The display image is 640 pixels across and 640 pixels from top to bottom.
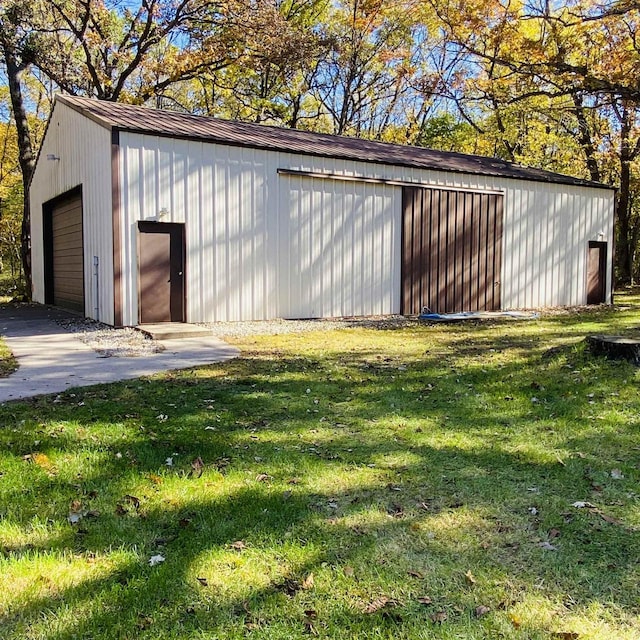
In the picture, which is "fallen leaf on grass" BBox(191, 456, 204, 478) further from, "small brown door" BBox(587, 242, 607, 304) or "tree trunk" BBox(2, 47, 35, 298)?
"small brown door" BBox(587, 242, 607, 304)

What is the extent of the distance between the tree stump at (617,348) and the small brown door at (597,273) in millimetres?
11381

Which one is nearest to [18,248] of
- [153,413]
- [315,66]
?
[315,66]

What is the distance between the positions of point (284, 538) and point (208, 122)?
10.7 metres

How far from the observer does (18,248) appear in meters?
30.4

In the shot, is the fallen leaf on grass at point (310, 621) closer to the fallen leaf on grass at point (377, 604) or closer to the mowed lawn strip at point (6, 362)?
the fallen leaf on grass at point (377, 604)

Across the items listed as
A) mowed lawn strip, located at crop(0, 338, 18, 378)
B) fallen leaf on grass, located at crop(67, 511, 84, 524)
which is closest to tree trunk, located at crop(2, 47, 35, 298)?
mowed lawn strip, located at crop(0, 338, 18, 378)

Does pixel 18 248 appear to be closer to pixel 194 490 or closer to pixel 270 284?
pixel 270 284

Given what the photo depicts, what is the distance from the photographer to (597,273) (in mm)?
16422

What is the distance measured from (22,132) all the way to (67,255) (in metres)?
5.16

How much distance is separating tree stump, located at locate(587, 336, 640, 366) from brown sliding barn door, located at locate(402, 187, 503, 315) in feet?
→ 22.6

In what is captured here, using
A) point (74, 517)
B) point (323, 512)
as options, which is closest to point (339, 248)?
point (323, 512)

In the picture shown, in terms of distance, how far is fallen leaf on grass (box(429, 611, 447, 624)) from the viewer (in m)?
1.89

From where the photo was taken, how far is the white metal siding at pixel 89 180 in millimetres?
9656

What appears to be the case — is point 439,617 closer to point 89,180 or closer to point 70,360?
point 70,360
